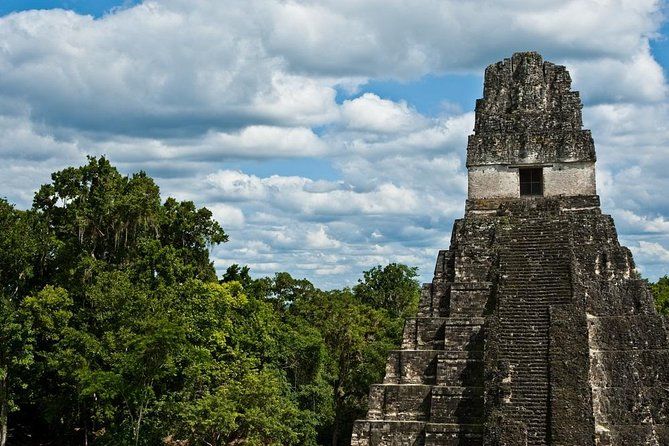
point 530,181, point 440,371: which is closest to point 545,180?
point 530,181

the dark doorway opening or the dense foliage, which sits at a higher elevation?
the dark doorway opening

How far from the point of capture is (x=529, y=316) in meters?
16.6

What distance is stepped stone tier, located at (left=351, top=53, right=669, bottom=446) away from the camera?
49.6 feet

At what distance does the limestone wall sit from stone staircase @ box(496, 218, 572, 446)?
1.19m

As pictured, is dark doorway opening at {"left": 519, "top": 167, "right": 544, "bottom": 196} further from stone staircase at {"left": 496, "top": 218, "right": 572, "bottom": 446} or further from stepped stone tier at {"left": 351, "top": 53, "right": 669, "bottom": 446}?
stone staircase at {"left": 496, "top": 218, "right": 572, "bottom": 446}

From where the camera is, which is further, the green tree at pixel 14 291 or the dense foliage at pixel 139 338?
the green tree at pixel 14 291

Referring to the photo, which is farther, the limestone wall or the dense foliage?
the dense foliage

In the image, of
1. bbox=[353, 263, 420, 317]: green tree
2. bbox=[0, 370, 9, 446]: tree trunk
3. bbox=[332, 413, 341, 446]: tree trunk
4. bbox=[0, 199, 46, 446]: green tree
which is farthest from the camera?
bbox=[353, 263, 420, 317]: green tree

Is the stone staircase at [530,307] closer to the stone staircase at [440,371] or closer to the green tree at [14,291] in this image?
the stone staircase at [440,371]

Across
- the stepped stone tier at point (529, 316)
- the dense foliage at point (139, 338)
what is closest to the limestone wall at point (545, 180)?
the stepped stone tier at point (529, 316)

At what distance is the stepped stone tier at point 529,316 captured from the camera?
15109 mm

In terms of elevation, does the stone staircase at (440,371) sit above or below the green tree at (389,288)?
below

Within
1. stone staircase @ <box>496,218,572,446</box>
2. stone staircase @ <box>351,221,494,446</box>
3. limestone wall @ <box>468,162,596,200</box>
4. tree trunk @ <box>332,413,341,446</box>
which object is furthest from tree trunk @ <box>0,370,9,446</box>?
stone staircase @ <box>496,218,572,446</box>

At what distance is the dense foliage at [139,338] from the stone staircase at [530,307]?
803cm
